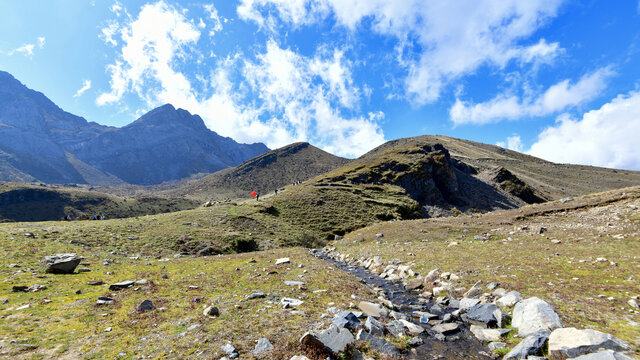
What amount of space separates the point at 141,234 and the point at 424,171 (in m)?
93.8

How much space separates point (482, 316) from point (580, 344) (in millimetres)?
4394

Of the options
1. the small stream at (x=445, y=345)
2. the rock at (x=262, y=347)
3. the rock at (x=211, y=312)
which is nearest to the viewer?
the rock at (x=262, y=347)

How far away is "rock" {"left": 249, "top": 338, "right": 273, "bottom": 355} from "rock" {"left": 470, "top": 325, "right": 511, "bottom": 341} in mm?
8441

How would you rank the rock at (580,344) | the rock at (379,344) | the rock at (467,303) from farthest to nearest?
the rock at (467,303) < the rock at (379,344) < the rock at (580,344)

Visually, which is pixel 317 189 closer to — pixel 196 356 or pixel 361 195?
pixel 361 195

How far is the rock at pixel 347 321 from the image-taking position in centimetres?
1021

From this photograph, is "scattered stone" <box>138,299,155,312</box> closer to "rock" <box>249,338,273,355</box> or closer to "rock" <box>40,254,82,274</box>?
"rock" <box>249,338,273,355</box>

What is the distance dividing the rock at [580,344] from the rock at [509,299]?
3941 mm

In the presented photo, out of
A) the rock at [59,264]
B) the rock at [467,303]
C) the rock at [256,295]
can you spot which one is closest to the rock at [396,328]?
the rock at [467,303]

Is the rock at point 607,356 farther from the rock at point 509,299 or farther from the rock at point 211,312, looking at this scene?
the rock at point 211,312

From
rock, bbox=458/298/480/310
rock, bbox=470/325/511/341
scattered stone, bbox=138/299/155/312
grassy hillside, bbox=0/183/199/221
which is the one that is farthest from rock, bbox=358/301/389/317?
grassy hillside, bbox=0/183/199/221

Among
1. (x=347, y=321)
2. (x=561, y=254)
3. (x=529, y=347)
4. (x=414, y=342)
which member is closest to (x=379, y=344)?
(x=347, y=321)

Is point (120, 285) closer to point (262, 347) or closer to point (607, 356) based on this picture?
point (262, 347)

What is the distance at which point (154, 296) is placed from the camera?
13914 mm
